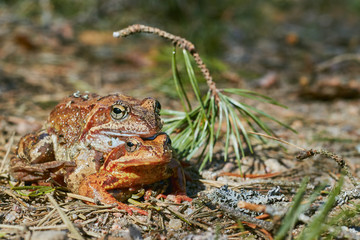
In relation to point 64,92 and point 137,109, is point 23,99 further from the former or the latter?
point 137,109

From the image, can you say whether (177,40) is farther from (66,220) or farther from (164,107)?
(164,107)

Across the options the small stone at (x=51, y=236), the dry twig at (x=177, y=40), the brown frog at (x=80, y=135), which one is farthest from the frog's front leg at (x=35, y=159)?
the dry twig at (x=177, y=40)

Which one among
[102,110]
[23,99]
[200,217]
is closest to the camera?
[200,217]

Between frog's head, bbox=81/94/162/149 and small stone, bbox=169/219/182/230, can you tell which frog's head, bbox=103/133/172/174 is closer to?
frog's head, bbox=81/94/162/149

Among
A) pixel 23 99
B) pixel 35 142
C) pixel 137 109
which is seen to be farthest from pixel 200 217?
pixel 23 99

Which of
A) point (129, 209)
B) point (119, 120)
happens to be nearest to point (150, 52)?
point (119, 120)

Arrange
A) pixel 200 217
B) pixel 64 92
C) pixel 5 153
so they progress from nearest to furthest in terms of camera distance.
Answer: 1. pixel 200 217
2. pixel 5 153
3. pixel 64 92

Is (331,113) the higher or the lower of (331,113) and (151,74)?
the lower

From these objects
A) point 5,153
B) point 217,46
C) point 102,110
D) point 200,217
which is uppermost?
point 217,46
